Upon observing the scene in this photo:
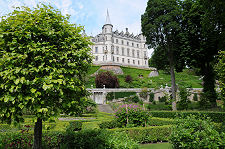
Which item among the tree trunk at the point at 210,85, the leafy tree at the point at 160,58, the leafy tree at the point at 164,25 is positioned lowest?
the tree trunk at the point at 210,85

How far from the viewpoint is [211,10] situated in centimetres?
1374

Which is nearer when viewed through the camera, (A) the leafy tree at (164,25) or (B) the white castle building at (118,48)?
(A) the leafy tree at (164,25)

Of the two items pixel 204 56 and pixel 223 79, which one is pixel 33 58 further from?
pixel 204 56

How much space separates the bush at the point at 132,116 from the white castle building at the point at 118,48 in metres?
45.3

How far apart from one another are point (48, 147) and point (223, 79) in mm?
12306

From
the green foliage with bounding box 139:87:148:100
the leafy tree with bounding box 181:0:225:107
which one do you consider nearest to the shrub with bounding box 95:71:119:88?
the green foliage with bounding box 139:87:148:100

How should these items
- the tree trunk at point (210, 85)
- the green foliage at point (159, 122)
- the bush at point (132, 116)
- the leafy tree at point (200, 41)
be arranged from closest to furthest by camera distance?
the bush at point (132, 116), the green foliage at point (159, 122), the leafy tree at point (200, 41), the tree trunk at point (210, 85)

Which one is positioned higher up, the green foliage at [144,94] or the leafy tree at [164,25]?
the leafy tree at [164,25]

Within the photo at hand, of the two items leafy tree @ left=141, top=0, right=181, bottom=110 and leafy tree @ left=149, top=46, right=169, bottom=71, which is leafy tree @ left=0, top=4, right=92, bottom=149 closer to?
leafy tree @ left=141, top=0, right=181, bottom=110

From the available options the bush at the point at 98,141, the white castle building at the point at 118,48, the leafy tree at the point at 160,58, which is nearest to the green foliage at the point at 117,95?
the leafy tree at the point at 160,58

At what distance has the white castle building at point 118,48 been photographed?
6200cm

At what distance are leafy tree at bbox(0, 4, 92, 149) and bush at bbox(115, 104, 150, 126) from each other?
19.1ft

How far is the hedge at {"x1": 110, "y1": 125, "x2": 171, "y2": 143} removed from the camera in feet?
26.6

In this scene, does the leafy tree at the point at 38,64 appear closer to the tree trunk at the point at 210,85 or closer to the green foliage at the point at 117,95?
the tree trunk at the point at 210,85
